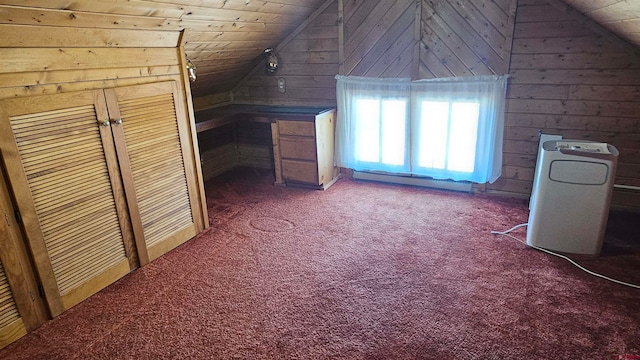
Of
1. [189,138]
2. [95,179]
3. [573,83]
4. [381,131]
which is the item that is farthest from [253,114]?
[573,83]

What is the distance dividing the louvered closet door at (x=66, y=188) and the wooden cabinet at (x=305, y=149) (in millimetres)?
1686

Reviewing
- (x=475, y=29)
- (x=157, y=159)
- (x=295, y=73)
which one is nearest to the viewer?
(x=157, y=159)

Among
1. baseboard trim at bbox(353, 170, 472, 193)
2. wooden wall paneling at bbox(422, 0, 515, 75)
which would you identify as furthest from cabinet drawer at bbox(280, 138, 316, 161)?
wooden wall paneling at bbox(422, 0, 515, 75)

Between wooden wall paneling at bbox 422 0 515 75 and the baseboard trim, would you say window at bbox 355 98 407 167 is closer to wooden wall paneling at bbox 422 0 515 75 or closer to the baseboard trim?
the baseboard trim

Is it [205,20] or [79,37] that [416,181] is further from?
[79,37]

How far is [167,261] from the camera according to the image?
102 inches

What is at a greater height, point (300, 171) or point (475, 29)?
point (475, 29)

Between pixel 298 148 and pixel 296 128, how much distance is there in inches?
7.5

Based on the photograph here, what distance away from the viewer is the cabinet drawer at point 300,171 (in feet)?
12.1

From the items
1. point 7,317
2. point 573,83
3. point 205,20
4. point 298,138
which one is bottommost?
point 7,317

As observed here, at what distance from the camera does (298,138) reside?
3643 millimetres

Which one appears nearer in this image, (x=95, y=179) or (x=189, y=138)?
(x=95, y=179)

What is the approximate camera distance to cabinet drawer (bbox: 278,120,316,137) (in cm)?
355

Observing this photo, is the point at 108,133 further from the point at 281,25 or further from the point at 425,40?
the point at 425,40
